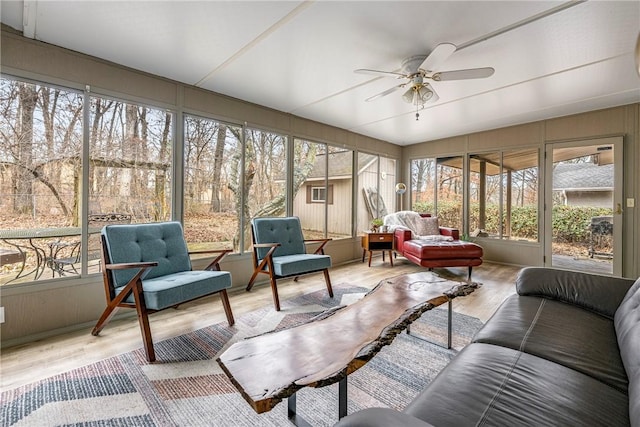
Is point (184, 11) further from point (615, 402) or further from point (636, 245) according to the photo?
point (636, 245)

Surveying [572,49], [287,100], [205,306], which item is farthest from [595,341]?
[287,100]

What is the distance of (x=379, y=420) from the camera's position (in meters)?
0.68

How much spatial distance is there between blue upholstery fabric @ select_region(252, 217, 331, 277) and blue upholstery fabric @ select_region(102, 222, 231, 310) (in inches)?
26.8

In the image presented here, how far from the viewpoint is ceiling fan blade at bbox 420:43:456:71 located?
2.15 meters

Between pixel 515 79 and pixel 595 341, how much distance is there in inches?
111

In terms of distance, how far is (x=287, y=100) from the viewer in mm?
3842

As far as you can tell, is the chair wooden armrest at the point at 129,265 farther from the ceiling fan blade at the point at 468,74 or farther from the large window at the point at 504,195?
the large window at the point at 504,195

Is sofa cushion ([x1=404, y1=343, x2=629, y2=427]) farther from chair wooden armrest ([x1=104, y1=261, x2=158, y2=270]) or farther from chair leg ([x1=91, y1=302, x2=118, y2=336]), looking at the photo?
chair leg ([x1=91, y1=302, x2=118, y2=336])

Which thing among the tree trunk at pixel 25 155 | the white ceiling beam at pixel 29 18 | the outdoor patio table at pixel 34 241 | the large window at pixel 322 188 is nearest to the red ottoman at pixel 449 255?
the large window at pixel 322 188

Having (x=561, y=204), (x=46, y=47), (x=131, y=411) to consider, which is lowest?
(x=131, y=411)

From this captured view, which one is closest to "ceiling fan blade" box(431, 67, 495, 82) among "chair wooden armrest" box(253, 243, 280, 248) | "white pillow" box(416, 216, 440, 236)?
"chair wooden armrest" box(253, 243, 280, 248)

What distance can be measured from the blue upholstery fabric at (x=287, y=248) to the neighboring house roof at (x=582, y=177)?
4.01 m

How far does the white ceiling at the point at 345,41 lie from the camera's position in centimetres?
204

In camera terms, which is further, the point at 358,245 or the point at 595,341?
the point at 358,245
